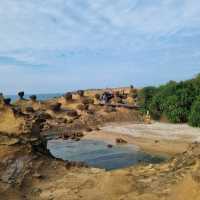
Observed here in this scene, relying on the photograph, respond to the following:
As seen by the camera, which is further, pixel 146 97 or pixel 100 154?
pixel 146 97

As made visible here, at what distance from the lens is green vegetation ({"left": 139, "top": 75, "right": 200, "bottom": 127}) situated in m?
48.8

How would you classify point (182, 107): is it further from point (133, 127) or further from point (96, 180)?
point (96, 180)

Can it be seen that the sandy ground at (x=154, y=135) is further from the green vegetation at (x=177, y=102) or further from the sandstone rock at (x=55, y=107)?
the sandstone rock at (x=55, y=107)

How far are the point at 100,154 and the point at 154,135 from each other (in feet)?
31.5

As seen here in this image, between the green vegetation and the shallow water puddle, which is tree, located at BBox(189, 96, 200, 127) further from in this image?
the shallow water puddle

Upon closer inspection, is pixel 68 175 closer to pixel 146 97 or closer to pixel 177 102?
pixel 177 102

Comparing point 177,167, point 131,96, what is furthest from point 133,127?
point 177,167

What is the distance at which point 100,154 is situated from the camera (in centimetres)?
3944

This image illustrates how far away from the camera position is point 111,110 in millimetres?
65125

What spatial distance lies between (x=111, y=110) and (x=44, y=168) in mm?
44811

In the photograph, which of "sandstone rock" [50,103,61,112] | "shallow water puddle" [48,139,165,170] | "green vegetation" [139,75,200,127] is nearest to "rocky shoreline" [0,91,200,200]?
"shallow water puddle" [48,139,165,170]

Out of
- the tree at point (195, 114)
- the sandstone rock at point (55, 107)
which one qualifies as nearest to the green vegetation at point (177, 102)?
the tree at point (195, 114)

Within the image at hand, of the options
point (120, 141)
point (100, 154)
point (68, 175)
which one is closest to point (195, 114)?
point (120, 141)

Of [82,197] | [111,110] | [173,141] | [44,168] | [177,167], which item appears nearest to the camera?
[82,197]
